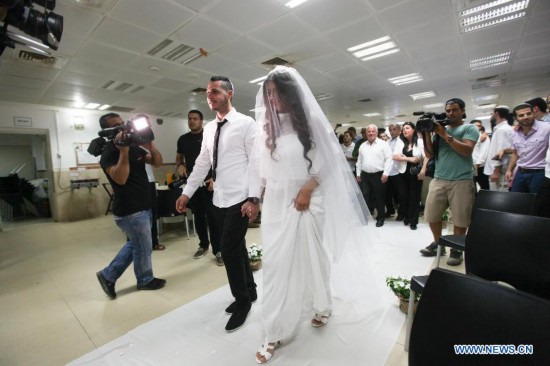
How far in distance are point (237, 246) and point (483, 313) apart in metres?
1.26

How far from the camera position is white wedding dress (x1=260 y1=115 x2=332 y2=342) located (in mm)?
1356

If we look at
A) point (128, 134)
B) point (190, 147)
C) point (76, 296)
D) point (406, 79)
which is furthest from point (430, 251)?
point (406, 79)

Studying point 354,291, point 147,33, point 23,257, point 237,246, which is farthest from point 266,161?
point 23,257

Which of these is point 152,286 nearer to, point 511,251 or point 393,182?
point 511,251

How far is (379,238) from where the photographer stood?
10.4 ft

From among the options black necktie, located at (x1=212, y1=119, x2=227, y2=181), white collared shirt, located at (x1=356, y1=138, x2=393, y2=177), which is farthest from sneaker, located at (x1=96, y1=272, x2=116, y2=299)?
white collared shirt, located at (x1=356, y1=138, x2=393, y2=177)

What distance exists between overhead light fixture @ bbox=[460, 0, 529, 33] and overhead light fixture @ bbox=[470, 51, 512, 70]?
1.52m

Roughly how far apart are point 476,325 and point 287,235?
32.9 inches

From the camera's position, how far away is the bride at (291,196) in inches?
53.4

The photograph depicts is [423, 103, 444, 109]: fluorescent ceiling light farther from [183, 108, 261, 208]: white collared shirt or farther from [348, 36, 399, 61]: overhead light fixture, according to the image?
[183, 108, 261, 208]: white collared shirt

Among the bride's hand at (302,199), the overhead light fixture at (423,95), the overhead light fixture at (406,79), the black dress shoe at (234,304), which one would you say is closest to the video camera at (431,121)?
the bride's hand at (302,199)

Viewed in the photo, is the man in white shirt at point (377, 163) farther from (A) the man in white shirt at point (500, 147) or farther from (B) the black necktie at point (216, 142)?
(B) the black necktie at point (216, 142)

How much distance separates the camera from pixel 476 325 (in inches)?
25.2

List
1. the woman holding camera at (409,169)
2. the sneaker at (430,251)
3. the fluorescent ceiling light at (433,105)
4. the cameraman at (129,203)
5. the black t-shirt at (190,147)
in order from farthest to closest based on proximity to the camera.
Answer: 1. the fluorescent ceiling light at (433,105)
2. the woman holding camera at (409,169)
3. the black t-shirt at (190,147)
4. the sneaker at (430,251)
5. the cameraman at (129,203)
